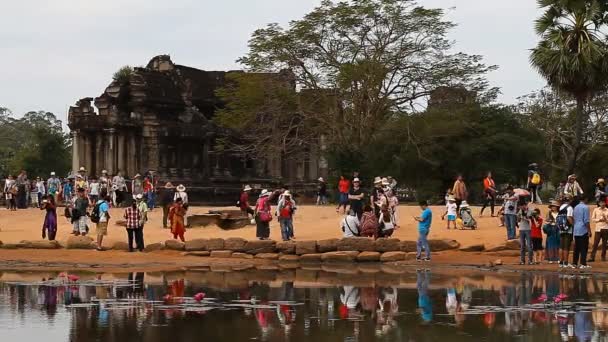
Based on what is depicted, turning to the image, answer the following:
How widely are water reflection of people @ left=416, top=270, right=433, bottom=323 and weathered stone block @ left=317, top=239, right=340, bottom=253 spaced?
3508 millimetres

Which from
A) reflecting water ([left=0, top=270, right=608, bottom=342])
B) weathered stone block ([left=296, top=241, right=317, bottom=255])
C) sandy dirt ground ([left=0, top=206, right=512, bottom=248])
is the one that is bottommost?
reflecting water ([left=0, top=270, right=608, bottom=342])

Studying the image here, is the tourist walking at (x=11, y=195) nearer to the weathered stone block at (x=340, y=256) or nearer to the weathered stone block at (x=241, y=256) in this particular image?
the weathered stone block at (x=241, y=256)

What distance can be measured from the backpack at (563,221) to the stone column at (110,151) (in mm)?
28668

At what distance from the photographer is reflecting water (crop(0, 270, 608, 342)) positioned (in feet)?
42.0

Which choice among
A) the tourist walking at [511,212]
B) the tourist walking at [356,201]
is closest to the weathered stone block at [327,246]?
the tourist walking at [356,201]

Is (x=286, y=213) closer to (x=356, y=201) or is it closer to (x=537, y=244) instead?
(x=356, y=201)

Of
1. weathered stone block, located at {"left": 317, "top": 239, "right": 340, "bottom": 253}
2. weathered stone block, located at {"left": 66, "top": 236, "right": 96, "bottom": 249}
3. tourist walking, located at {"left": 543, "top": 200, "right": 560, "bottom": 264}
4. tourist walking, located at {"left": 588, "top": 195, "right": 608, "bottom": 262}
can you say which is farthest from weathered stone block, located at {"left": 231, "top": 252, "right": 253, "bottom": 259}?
tourist walking, located at {"left": 588, "top": 195, "right": 608, "bottom": 262}

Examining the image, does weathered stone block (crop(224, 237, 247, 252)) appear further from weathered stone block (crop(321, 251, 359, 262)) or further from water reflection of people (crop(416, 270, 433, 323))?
water reflection of people (crop(416, 270, 433, 323))

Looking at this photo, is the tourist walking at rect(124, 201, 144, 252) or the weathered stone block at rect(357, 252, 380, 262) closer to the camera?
the weathered stone block at rect(357, 252, 380, 262)

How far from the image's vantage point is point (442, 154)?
151 ft

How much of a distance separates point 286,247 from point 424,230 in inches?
153

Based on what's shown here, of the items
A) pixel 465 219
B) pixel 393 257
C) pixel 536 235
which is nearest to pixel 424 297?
pixel 536 235

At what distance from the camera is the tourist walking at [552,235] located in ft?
74.6

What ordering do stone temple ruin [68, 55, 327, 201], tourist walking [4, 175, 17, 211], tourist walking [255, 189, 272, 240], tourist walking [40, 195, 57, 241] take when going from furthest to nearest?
stone temple ruin [68, 55, 327, 201] → tourist walking [4, 175, 17, 211] → tourist walking [40, 195, 57, 241] → tourist walking [255, 189, 272, 240]
